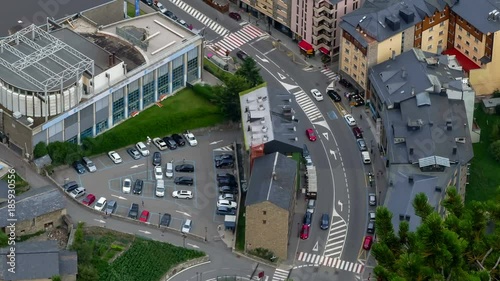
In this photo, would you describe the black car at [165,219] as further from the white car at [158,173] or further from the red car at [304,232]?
the red car at [304,232]

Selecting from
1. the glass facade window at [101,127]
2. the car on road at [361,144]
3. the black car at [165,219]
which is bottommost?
the black car at [165,219]

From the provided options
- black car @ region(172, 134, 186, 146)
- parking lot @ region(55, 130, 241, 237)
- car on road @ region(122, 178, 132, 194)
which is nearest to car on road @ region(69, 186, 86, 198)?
parking lot @ region(55, 130, 241, 237)

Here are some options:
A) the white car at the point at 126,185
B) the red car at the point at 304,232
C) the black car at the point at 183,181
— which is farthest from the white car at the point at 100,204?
the red car at the point at 304,232

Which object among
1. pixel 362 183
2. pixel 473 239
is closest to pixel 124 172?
pixel 362 183

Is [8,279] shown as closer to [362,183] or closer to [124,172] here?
[124,172]

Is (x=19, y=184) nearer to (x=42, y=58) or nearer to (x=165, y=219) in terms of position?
(x=42, y=58)

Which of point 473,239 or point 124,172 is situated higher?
point 473,239
